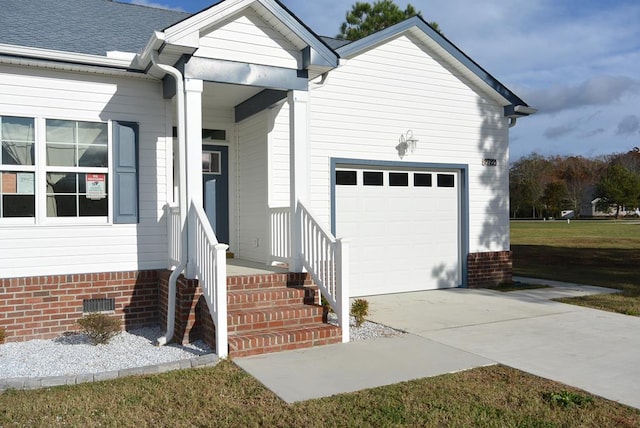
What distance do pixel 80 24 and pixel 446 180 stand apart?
7.30 metres

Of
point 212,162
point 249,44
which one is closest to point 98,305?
point 212,162

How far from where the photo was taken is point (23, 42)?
23.8ft

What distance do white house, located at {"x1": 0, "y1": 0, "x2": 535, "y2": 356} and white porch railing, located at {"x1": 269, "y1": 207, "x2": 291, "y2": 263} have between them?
0.10 ft

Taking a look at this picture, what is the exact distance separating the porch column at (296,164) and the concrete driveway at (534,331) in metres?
1.75

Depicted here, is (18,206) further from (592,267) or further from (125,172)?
(592,267)

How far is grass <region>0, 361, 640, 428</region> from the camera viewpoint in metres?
4.21

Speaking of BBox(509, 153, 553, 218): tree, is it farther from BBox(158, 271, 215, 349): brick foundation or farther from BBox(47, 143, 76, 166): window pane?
BBox(47, 143, 76, 166): window pane

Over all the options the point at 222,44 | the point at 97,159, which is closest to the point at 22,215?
the point at 97,159

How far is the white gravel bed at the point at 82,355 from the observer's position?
566 cm

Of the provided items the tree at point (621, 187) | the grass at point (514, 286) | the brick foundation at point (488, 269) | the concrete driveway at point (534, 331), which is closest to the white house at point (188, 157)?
the concrete driveway at point (534, 331)

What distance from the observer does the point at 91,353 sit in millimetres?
6273

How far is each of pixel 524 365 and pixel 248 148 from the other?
5.63 m

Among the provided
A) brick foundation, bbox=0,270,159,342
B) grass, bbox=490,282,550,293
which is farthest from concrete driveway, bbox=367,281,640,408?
brick foundation, bbox=0,270,159,342

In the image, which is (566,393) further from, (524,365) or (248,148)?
(248,148)
